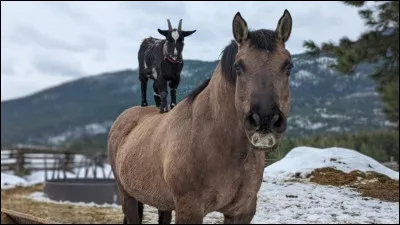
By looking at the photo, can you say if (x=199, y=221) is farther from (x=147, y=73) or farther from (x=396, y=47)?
(x=396, y=47)

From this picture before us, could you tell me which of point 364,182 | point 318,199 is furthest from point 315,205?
point 364,182

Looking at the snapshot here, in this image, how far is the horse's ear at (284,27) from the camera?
1.75m

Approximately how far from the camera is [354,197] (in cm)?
251

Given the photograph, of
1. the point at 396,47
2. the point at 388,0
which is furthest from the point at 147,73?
the point at 388,0

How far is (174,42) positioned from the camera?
199 centimetres

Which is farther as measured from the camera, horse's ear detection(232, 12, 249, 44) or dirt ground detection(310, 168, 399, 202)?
dirt ground detection(310, 168, 399, 202)

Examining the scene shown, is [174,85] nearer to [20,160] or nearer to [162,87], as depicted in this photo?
[162,87]

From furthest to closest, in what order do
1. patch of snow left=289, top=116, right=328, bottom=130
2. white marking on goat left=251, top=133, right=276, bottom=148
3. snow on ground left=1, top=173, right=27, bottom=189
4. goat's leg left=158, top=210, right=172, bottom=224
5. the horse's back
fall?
1. snow on ground left=1, top=173, right=27, bottom=189
2. the horse's back
3. patch of snow left=289, top=116, right=328, bottom=130
4. goat's leg left=158, top=210, right=172, bottom=224
5. white marking on goat left=251, top=133, right=276, bottom=148

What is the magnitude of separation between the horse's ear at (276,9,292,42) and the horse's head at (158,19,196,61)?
400mm

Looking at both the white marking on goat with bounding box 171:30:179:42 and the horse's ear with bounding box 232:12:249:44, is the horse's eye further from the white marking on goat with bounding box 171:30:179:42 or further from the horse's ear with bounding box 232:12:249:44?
the white marking on goat with bounding box 171:30:179:42

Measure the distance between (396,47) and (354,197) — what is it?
325 cm

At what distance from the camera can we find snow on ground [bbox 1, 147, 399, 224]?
104 inches

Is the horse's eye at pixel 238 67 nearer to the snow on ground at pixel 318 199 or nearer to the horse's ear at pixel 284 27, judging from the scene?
the horse's ear at pixel 284 27

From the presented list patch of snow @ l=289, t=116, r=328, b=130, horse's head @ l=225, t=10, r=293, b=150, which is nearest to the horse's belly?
horse's head @ l=225, t=10, r=293, b=150
